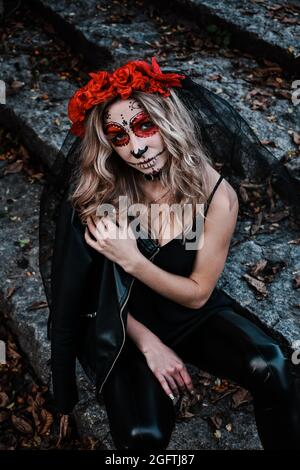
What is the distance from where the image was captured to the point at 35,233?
450 centimetres

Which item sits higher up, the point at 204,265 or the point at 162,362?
the point at 204,265

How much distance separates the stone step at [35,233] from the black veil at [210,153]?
77 centimetres

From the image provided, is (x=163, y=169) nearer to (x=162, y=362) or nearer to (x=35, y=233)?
(x=162, y=362)

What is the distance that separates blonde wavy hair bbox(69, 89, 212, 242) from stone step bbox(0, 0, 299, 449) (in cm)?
115

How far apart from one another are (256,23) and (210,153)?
3.01 meters

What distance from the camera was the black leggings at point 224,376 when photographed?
103 inches

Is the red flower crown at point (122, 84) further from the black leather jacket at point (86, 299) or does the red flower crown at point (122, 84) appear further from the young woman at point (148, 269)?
the black leather jacket at point (86, 299)

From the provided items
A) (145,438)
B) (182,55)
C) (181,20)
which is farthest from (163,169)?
(181,20)

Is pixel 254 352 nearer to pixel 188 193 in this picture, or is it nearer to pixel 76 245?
pixel 188 193

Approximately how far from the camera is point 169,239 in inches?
116

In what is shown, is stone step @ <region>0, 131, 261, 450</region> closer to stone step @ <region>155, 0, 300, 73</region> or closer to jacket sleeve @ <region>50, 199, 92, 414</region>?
jacket sleeve @ <region>50, 199, 92, 414</region>

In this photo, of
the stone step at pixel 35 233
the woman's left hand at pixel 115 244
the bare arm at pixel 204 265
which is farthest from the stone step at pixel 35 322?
the woman's left hand at pixel 115 244
